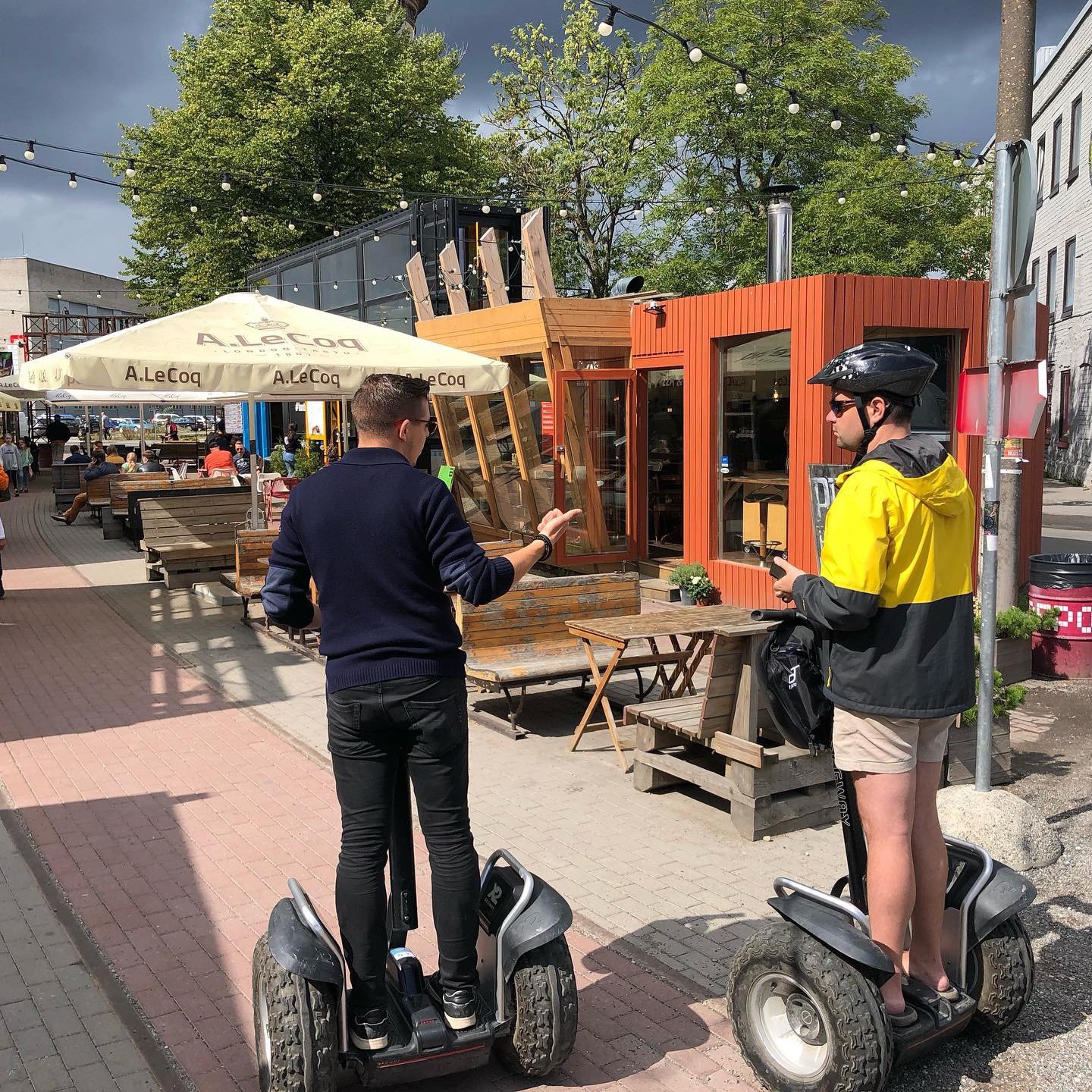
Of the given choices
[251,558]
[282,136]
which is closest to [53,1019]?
[251,558]

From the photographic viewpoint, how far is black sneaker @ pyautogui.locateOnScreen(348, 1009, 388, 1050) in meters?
2.87

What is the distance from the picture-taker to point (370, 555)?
2.79m

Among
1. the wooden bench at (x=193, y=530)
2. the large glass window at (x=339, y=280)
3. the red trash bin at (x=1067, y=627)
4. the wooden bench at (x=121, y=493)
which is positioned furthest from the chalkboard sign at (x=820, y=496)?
the large glass window at (x=339, y=280)

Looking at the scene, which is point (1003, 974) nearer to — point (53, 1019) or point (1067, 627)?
point (53, 1019)

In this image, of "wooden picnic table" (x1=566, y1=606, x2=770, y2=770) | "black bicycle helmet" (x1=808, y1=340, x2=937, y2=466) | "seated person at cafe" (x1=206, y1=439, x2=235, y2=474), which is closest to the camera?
"black bicycle helmet" (x1=808, y1=340, x2=937, y2=466)

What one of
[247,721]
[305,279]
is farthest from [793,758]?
[305,279]

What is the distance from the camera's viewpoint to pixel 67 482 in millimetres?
23641

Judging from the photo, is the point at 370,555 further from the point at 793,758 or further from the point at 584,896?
the point at 793,758

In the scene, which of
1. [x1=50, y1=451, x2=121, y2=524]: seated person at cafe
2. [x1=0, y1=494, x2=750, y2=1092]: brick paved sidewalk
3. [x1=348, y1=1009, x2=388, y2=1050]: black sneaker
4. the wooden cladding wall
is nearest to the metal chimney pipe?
the wooden cladding wall

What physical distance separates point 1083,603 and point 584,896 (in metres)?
5.40

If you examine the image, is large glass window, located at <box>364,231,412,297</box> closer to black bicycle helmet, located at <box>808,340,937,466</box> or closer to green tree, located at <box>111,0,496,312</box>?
green tree, located at <box>111,0,496,312</box>

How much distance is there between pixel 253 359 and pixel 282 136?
2228cm

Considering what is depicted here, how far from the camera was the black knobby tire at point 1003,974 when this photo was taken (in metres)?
3.20

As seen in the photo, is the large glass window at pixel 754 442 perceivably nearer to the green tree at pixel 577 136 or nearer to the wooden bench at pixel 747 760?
the wooden bench at pixel 747 760
